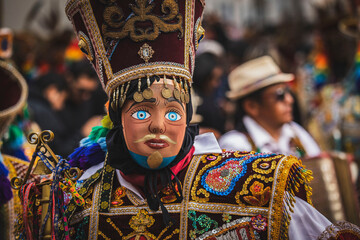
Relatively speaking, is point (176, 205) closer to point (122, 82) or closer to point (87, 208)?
point (87, 208)

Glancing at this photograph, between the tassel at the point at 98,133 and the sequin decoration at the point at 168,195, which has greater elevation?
the tassel at the point at 98,133

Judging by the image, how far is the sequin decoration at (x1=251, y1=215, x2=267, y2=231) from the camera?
228 centimetres

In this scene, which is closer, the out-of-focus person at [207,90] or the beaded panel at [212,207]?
the beaded panel at [212,207]

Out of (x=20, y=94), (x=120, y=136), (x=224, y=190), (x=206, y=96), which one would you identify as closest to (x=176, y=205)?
(x=224, y=190)

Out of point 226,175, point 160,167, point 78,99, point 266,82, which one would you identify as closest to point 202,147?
Result: point 226,175

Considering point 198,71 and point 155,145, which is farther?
point 198,71

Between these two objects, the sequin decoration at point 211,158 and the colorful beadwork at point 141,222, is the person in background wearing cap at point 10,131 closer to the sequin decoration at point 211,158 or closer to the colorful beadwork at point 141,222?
the colorful beadwork at point 141,222

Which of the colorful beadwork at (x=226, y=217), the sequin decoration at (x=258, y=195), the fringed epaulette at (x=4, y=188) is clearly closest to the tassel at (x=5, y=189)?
the fringed epaulette at (x=4, y=188)

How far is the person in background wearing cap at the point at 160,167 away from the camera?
7.55 ft

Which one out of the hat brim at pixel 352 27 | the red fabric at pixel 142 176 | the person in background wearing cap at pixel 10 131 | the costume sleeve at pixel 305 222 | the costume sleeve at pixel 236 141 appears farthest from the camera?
the hat brim at pixel 352 27

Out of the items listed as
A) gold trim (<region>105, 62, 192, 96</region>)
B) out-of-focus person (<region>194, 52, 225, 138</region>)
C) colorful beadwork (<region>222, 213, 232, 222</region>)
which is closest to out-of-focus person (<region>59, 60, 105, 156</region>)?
out-of-focus person (<region>194, 52, 225, 138</region>)

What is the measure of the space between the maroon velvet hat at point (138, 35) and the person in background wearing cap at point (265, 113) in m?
1.95

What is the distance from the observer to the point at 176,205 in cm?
243

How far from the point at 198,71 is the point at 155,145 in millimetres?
4184
